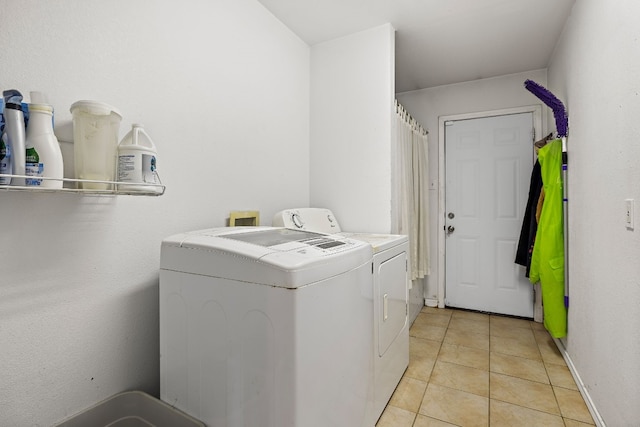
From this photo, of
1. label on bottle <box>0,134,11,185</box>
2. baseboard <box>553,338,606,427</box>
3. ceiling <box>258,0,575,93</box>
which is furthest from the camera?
ceiling <box>258,0,575,93</box>

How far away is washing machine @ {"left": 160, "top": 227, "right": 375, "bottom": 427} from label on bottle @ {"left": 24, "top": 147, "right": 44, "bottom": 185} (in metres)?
0.47

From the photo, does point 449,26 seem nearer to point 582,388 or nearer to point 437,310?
point 582,388

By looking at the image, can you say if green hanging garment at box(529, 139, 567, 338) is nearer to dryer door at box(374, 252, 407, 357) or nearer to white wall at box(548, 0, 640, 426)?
white wall at box(548, 0, 640, 426)

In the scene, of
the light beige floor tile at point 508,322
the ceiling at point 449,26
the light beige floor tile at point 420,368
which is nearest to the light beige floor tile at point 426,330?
the light beige floor tile at point 420,368

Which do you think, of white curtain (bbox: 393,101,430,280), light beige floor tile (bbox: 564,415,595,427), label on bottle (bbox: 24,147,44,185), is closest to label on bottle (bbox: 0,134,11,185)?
label on bottle (bbox: 24,147,44,185)

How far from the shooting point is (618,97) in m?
1.49

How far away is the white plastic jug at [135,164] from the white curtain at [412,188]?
1730 mm

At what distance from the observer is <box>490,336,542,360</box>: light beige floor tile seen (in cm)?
250

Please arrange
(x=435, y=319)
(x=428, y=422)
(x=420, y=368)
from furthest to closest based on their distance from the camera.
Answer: (x=435, y=319) → (x=420, y=368) → (x=428, y=422)

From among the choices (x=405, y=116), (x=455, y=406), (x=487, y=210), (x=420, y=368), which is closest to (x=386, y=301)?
(x=455, y=406)

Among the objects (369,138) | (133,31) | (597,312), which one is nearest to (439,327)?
(597,312)

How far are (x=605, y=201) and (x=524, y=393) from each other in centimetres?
123

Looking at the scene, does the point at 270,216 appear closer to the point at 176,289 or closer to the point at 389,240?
the point at 389,240

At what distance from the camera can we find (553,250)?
2.40 metres
